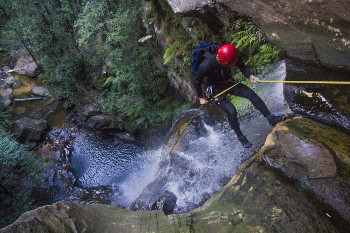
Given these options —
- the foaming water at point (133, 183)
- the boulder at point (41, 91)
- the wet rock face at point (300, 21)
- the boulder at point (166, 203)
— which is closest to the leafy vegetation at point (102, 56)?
the boulder at point (41, 91)

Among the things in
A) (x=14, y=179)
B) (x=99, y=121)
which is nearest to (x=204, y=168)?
(x=14, y=179)

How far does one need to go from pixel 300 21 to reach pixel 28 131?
16861 millimetres

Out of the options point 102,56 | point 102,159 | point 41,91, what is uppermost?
point 102,56

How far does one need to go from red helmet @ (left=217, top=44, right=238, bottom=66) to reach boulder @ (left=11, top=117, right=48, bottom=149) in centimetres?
1528

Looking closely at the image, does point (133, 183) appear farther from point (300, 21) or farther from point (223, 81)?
point (300, 21)

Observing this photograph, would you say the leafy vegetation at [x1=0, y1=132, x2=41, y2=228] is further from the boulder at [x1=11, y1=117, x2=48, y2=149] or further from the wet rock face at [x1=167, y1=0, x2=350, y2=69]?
the wet rock face at [x1=167, y1=0, x2=350, y2=69]

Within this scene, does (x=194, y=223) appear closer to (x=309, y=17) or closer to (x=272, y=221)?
(x=272, y=221)

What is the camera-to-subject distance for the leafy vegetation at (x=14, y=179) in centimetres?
902

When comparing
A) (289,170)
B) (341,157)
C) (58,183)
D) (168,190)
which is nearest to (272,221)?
(289,170)

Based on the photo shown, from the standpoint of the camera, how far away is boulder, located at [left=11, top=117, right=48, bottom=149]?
1482 cm

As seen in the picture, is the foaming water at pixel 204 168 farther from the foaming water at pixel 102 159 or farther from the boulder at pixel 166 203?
the foaming water at pixel 102 159

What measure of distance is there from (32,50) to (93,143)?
11.6 meters

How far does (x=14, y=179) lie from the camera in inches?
380

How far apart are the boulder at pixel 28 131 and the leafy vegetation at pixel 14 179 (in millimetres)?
5113
